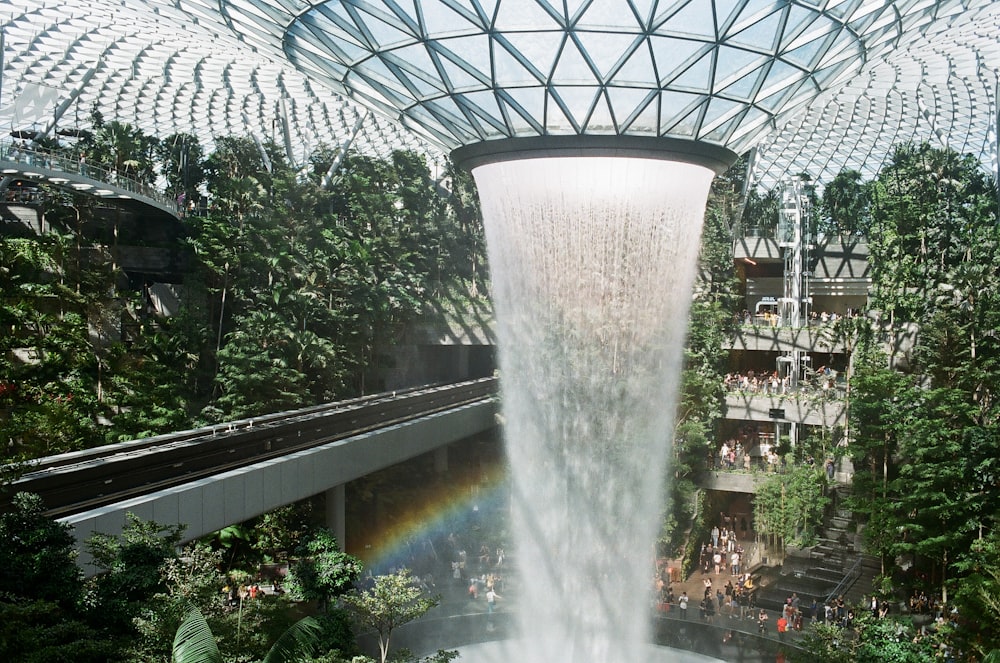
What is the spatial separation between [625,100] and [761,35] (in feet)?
9.89

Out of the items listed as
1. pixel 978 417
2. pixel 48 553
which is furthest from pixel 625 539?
pixel 48 553

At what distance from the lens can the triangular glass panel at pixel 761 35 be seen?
17656 mm

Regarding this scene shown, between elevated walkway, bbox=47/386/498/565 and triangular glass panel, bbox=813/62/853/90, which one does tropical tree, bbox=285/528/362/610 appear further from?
triangular glass panel, bbox=813/62/853/90

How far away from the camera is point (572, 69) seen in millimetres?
18359

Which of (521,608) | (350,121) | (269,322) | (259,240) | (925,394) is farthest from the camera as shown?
(350,121)

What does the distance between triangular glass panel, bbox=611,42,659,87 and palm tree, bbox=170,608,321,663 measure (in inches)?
481

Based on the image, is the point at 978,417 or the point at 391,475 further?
the point at 391,475

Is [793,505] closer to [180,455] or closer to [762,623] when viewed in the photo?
[762,623]

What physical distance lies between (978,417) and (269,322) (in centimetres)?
2889

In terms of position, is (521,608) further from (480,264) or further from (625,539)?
(480,264)

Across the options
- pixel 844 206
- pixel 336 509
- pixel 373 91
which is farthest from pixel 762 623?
pixel 844 206

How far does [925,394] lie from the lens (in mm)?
31688

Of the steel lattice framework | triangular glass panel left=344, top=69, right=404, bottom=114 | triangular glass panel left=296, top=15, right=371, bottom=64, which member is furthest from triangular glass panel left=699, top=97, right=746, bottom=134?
triangular glass panel left=296, top=15, right=371, bottom=64

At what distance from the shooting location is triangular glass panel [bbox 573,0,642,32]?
55.7 ft
